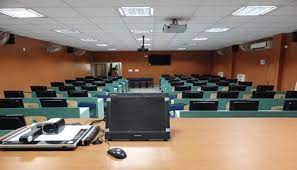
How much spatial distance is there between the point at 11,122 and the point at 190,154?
212 centimetres

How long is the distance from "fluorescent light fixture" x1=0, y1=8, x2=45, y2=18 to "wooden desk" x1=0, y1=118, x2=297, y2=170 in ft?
11.1

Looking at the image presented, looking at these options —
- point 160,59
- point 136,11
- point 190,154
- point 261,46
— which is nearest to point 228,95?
point 136,11

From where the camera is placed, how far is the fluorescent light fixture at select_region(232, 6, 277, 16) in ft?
12.4

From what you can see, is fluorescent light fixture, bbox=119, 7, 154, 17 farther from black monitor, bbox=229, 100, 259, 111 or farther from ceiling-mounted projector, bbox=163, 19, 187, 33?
black monitor, bbox=229, 100, 259, 111

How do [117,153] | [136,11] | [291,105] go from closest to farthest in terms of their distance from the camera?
[117,153], [291,105], [136,11]

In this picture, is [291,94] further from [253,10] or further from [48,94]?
[48,94]

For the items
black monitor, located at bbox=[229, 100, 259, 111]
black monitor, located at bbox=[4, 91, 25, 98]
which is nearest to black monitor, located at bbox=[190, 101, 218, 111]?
black monitor, located at bbox=[229, 100, 259, 111]

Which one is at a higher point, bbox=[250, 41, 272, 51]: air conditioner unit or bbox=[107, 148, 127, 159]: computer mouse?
bbox=[250, 41, 272, 51]: air conditioner unit

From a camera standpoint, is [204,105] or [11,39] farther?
[11,39]

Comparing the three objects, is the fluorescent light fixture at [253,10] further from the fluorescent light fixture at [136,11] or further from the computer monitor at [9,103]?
the computer monitor at [9,103]

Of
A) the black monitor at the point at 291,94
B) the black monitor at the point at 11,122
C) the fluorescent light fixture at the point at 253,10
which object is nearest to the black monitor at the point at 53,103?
the black monitor at the point at 11,122

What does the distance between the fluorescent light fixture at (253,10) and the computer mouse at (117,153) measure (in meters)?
3.58

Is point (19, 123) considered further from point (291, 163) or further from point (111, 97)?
point (291, 163)

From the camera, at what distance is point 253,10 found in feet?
13.1
